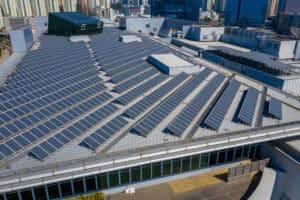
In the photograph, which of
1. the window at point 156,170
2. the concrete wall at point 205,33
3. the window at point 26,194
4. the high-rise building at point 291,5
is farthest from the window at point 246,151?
the high-rise building at point 291,5

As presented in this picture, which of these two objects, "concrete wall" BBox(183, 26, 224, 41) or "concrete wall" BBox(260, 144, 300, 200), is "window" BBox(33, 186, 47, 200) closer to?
"concrete wall" BBox(260, 144, 300, 200)

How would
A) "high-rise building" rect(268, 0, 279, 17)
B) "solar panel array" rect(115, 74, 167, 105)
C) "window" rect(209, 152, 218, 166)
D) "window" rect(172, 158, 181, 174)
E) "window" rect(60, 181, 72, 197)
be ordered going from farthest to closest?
1. "high-rise building" rect(268, 0, 279, 17)
2. "solar panel array" rect(115, 74, 167, 105)
3. "window" rect(209, 152, 218, 166)
4. "window" rect(172, 158, 181, 174)
5. "window" rect(60, 181, 72, 197)

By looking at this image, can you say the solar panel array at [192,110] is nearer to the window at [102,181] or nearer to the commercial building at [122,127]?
the commercial building at [122,127]

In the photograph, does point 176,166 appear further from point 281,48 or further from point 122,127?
point 281,48

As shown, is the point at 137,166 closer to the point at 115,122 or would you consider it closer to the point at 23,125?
the point at 115,122

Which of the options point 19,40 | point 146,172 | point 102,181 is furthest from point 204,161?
point 19,40

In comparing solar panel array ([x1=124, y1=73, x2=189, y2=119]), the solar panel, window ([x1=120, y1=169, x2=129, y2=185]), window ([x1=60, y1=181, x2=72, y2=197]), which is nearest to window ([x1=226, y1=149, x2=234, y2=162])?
solar panel array ([x1=124, y1=73, x2=189, y2=119])
